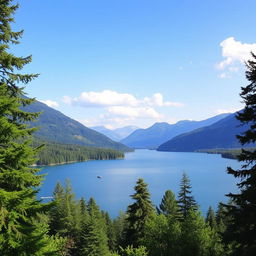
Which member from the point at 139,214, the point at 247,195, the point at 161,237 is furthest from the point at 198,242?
the point at 247,195

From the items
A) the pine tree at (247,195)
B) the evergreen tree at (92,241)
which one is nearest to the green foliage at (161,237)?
the evergreen tree at (92,241)

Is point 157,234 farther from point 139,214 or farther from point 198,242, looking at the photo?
point 198,242

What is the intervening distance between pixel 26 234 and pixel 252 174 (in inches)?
358

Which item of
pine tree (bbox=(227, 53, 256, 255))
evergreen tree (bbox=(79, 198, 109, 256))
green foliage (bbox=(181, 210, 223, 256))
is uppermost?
pine tree (bbox=(227, 53, 256, 255))

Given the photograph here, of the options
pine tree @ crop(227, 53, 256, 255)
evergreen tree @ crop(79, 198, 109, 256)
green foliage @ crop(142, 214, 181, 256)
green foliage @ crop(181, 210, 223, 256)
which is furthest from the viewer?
evergreen tree @ crop(79, 198, 109, 256)

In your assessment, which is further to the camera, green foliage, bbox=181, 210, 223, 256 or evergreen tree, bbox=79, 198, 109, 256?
evergreen tree, bbox=79, 198, 109, 256

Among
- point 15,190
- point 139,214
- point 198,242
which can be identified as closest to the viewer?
point 15,190

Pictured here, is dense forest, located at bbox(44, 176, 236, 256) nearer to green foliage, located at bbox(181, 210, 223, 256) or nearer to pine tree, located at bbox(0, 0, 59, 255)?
green foliage, located at bbox(181, 210, 223, 256)

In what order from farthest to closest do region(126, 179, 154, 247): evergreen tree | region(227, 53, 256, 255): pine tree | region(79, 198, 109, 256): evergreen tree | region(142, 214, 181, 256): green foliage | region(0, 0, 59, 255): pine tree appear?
region(79, 198, 109, 256): evergreen tree < region(126, 179, 154, 247): evergreen tree < region(142, 214, 181, 256): green foliage < region(227, 53, 256, 255): pine tree < region(0, 0, 59, 255): pine tree

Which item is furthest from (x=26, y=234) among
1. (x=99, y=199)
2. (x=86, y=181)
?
(x=86, y=181)

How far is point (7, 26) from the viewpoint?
12.9 metres

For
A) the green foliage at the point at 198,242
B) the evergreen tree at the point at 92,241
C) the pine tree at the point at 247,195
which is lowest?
the evergreen tree at the point at 92,241

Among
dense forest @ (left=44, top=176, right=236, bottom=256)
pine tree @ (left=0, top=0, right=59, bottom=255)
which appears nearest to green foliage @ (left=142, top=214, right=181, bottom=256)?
dense forest @ (left=44, top=176, right=236, bottom=256)

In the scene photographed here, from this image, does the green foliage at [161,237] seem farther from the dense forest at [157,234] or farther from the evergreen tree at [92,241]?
the evergreen tree at [92,241]
